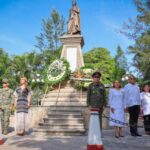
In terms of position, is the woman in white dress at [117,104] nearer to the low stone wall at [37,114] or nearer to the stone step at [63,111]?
the stone step at [63,111]

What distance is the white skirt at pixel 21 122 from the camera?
11.8 m

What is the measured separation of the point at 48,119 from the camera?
A: 14.0m

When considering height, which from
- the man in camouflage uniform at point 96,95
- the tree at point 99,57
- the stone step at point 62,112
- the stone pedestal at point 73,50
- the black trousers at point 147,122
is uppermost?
Answer: the tree at point 99,57

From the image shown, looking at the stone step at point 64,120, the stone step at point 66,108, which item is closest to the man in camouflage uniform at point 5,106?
the stone step at point 64,120

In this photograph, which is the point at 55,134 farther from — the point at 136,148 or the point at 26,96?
the point at 136,148

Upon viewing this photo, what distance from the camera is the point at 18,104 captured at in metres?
12.1

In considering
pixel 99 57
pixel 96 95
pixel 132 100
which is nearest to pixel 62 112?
pixel 132 100

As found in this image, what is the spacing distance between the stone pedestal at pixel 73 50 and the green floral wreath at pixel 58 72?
4.93 ft

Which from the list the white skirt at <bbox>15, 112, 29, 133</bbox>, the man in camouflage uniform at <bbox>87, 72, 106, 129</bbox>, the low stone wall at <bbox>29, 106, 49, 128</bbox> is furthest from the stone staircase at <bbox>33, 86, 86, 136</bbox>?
the man in camouflage uniform at <bbox>87, 72, 106, 129</bbox>

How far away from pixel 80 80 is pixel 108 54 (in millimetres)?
45101

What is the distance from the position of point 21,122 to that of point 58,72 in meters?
6.61

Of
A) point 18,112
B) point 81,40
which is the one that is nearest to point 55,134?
point 18,112

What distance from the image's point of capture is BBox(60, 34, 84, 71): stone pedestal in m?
19.8

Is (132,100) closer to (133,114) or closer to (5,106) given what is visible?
(133,114)
